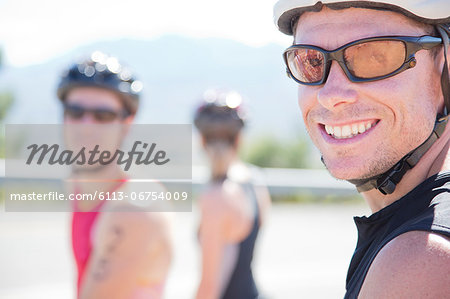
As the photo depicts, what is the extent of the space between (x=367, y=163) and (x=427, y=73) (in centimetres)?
39

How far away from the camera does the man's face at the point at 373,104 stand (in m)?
1.97

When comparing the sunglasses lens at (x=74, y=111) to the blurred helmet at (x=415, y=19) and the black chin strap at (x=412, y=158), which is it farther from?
the black chin strap at (x=412, y=158)

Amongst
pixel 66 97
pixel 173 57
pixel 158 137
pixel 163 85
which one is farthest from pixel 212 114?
pixel 173 57

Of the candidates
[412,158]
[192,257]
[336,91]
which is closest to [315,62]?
[336,91]

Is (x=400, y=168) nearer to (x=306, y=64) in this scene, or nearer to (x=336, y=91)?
(x=336, y=91)

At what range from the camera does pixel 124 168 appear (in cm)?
414

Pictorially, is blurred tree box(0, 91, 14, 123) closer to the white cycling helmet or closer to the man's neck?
the white cycling helmet

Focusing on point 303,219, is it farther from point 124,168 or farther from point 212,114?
point 124,168

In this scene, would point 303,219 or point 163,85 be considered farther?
point 163,85

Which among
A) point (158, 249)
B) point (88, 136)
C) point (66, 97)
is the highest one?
point (66, 97)

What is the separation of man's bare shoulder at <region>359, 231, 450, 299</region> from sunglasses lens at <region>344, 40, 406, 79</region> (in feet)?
2.23

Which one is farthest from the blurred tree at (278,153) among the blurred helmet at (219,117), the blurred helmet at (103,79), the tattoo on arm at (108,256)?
the tattoo on arm at (108,256)

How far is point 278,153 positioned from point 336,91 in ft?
75.3

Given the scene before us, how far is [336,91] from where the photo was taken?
202cm
